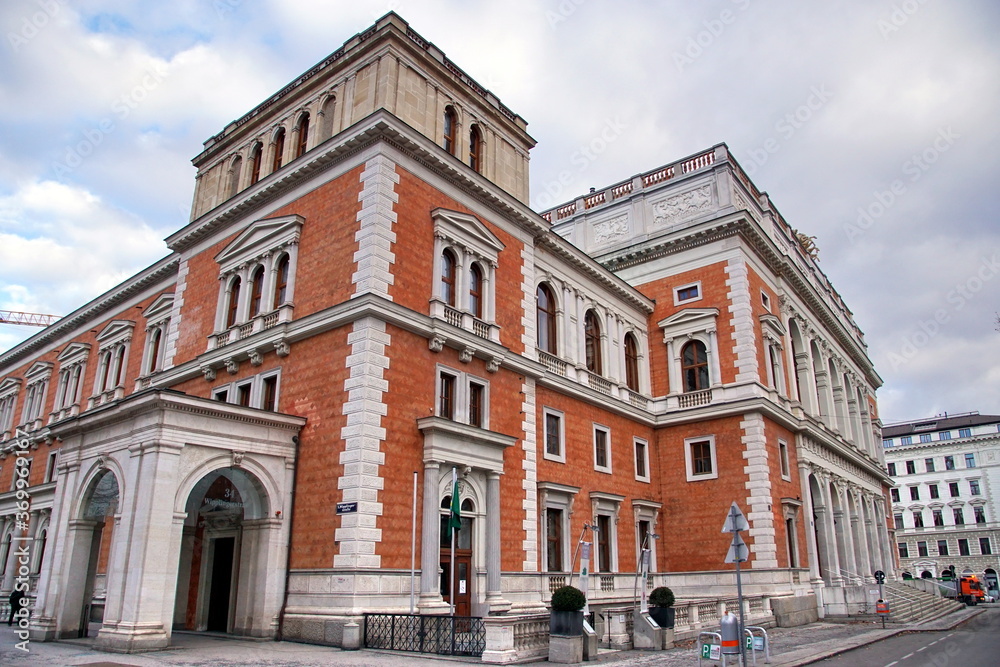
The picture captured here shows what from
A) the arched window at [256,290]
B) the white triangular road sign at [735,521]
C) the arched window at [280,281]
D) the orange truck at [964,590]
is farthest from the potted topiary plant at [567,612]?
the orange truck at [964,590]

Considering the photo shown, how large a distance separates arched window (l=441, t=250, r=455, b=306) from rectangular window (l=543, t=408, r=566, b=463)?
6.48 m

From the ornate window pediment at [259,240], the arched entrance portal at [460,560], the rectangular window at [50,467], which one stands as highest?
the ornate window pediment at [259,240]

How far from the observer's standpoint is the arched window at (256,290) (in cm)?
2627

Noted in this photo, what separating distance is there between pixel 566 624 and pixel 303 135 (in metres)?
19.3

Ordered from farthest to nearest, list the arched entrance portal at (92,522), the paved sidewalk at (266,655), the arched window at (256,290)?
the arched window at (256,290) < the arched entrance portal at (92,522) < the paved sidewalk at (266,655)

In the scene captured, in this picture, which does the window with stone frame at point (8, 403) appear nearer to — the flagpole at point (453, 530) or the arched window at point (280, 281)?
the arched window at point (280, 281)

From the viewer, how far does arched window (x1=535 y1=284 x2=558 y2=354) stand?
3094cm

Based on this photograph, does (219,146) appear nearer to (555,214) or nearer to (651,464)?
(555,214)

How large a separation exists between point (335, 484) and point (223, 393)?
298 inches

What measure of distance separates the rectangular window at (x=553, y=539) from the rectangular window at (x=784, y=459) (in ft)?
39.6

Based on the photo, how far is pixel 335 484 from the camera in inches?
805

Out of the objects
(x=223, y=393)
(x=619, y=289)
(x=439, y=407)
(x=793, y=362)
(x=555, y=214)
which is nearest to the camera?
(x=439, y=407)

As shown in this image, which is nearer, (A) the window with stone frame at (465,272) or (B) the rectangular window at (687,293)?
(A) the window with stone frame at (465,272)

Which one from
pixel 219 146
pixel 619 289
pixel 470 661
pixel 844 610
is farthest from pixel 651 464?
pixel 219 146
